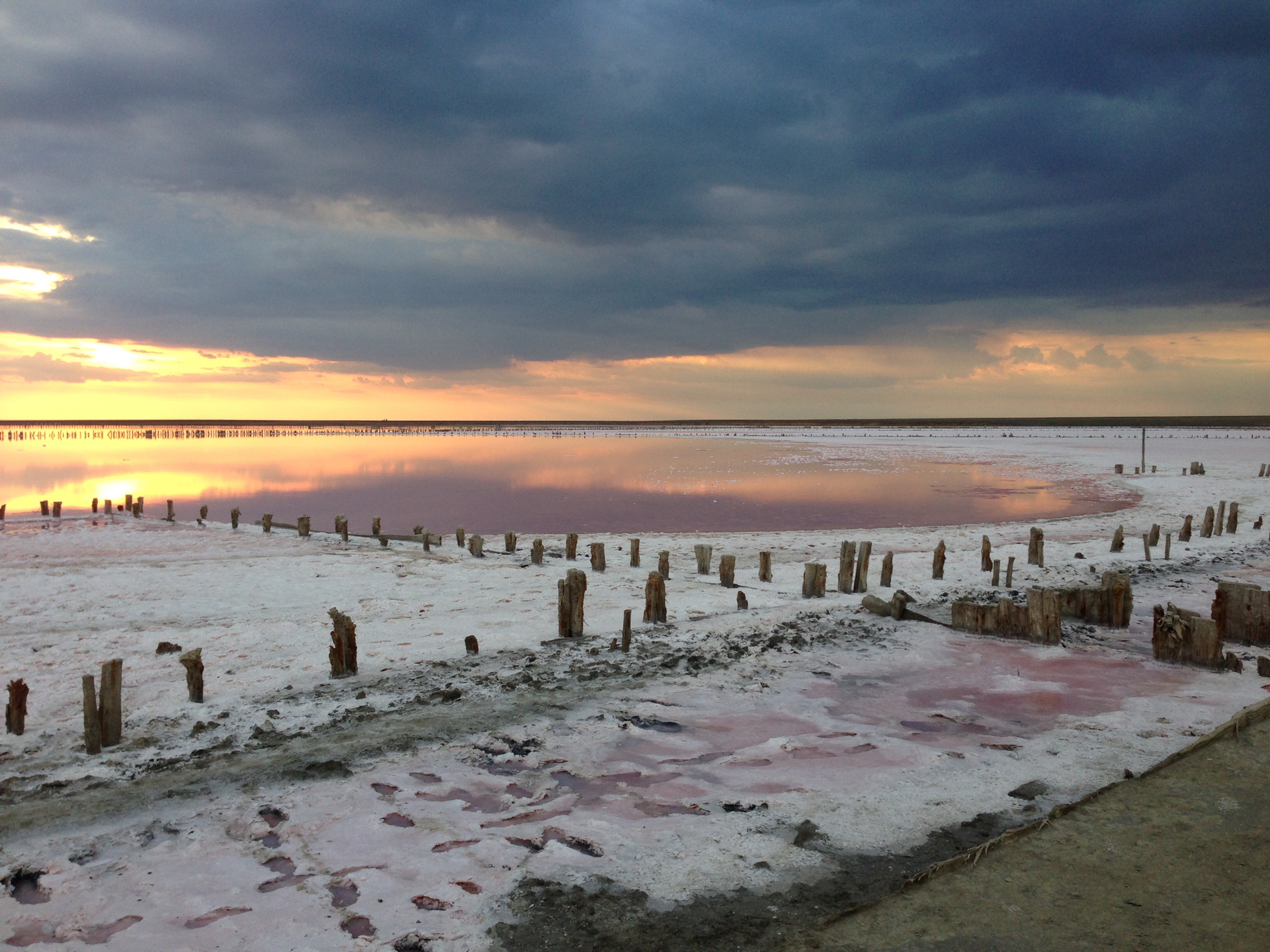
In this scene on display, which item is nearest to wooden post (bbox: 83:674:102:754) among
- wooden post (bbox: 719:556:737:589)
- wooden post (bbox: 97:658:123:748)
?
wooden post (bbox: 97:658:123:748)

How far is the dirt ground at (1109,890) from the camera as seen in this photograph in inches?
172

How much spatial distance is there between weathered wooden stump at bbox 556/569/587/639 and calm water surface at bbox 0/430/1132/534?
44.3ft

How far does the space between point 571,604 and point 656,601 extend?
1599 mm

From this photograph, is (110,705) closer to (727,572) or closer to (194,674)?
(194,674)

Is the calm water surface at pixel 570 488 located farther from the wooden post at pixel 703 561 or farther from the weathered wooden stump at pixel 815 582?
the weathered wooden stump at pixel 815 582

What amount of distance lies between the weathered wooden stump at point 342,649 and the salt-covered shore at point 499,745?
18 cm

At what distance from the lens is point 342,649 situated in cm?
978

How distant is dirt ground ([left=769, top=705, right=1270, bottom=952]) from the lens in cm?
438

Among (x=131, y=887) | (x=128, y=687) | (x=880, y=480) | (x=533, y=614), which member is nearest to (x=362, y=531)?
(x=533, y=614)

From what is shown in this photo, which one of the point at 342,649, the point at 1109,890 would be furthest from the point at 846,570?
the point at 1109,890

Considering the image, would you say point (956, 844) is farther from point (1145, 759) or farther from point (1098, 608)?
point (1098, 608)

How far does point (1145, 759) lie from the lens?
7.21m

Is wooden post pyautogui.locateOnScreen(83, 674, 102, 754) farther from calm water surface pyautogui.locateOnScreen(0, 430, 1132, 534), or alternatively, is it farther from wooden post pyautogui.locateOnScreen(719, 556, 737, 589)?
calm water surface pyautogui.locateOnScreen(0, 430, 1132, 534)

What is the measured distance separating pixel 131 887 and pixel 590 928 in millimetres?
3330
